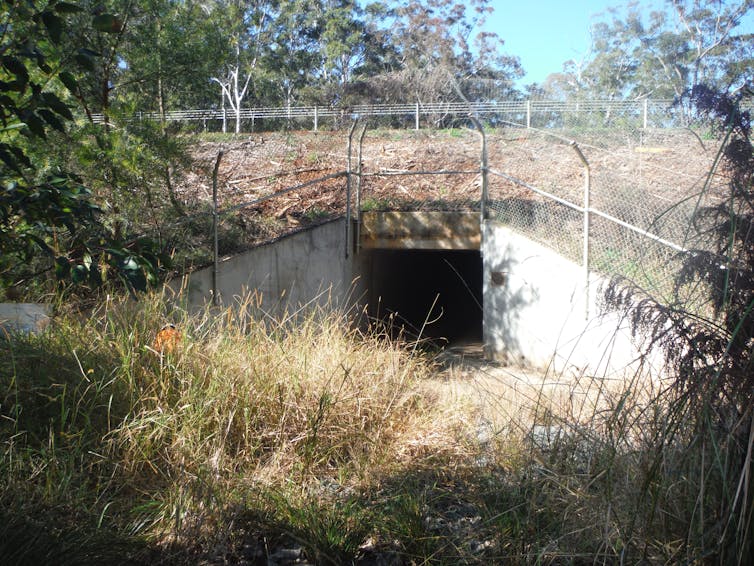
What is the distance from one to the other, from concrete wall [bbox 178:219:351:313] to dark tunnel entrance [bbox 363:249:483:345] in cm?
130

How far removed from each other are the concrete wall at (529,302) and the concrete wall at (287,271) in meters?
2.20

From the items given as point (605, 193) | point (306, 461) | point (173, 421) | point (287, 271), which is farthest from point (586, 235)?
point (173, 421)

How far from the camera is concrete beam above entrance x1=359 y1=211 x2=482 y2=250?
10.4 metres

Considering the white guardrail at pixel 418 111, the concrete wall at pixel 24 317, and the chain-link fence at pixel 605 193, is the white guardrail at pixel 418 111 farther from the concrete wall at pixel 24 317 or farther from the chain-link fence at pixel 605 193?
the concrete wall at pixel 24 317

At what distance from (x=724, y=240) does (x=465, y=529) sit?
1.74m

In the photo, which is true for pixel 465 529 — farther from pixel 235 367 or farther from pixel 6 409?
pixel 6 409

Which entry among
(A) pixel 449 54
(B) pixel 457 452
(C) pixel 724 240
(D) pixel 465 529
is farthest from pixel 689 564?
(A) pixel 449 54

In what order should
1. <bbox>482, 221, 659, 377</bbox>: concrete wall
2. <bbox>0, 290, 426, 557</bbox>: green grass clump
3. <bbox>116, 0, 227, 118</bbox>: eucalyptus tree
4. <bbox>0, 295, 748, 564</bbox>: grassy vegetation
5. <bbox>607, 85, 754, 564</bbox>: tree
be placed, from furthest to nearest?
1. <bbox>482, 221, 659, 377</bbox>: concrete wall
2. <bbox>116, 0, 227, 118</bbox>: eucalyptus tree
3. <bbox>0, 290, 426, 557</bbox>: green grass clump
4. <bbox>0, 295, 748, 564</bbox>: grassy vegetation
5. <bbox>607, 85, 754, 564</bbox>: tree

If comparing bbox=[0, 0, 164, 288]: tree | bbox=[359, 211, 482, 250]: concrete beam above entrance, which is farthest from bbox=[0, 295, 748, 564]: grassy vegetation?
bbox=[359, 211, 482, 250]: concrete beam above entrance

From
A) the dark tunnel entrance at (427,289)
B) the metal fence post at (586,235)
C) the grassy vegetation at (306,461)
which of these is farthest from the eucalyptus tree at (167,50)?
the metal fence post at (586,235)

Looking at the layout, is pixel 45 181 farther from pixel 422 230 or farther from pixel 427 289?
pixel 427 289

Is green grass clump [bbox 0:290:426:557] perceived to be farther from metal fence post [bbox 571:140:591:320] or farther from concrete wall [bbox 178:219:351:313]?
metal fence post [bbox 571:140:591:320]

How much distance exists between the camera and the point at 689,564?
8.27 ft

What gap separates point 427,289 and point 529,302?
7408 mm
